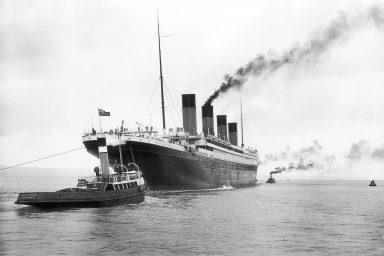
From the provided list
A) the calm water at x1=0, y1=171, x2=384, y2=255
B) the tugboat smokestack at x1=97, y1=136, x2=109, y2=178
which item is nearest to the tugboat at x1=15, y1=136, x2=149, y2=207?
the tugboat smokestack at x1=97, y1=136, x2=109, y2=178

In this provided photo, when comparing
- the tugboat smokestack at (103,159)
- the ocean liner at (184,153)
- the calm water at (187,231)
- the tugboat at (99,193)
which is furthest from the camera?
the ocean liner at (184,153)

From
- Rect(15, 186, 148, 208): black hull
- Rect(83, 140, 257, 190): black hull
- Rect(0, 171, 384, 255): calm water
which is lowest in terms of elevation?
Rect(0, 171, 384, 255): calm water

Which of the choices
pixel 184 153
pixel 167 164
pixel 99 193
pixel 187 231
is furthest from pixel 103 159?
pixel 184 153

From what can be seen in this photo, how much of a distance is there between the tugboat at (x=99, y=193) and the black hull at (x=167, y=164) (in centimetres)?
1259

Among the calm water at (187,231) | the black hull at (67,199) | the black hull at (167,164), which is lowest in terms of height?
the calm water at (187,231)

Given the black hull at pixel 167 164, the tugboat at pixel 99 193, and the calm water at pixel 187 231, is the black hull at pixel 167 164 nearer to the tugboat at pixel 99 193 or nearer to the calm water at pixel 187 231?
the tugboat at pixel 99 193

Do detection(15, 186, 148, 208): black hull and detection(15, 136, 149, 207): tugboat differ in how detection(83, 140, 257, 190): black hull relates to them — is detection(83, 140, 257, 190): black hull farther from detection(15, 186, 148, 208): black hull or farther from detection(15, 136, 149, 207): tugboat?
detection(15, 186, 148, 208): black hull

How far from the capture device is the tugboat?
135 feet

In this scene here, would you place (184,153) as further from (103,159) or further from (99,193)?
(99,193)

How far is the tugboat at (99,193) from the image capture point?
135 ft

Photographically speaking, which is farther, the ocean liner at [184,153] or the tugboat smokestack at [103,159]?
the ocean liner at [184,153]

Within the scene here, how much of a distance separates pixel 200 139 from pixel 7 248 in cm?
5844

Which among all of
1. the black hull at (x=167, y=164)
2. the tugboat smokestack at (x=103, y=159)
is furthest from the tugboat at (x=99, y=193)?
the black hull at (x=167, y=164)

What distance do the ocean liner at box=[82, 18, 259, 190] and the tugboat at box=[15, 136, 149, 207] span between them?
2.45m
